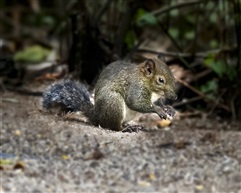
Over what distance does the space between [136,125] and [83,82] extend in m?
0.15

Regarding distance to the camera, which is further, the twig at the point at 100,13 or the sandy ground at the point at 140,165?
the sandy ground at the point at 140,165

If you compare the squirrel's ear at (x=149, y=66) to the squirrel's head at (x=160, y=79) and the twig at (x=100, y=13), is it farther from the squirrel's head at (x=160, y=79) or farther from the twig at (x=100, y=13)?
the twig at (x=100, y=13)

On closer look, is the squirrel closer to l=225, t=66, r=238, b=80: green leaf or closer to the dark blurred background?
the dark blurred background

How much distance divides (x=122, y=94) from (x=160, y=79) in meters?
0.09

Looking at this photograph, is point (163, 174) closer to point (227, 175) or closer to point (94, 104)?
point (227, 175)

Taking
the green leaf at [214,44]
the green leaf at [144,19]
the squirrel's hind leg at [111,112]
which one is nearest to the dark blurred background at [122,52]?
the green leaf at [144,19]

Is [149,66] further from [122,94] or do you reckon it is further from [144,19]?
[144,19]

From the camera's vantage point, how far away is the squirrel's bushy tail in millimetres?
1049

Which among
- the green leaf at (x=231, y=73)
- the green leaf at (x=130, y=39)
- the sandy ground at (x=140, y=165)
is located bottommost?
the sandy ground at (x=140, y=165)

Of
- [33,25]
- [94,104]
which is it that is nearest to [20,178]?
[94,104]

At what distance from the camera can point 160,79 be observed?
38.3 inches

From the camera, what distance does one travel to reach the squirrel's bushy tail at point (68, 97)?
1.05 m

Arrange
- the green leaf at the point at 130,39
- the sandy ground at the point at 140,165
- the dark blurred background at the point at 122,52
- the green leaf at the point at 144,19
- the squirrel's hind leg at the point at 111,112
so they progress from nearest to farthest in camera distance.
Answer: the squirrel's hind leg at the point at 111,112 < the dark blurred background at the point at 122,52 < the green leaf at the point at 130,39 < the green leaf at the point at 144,19 < the sandy ground at the point at 140,165

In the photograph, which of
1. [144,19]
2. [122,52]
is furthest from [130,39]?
[144,19]
